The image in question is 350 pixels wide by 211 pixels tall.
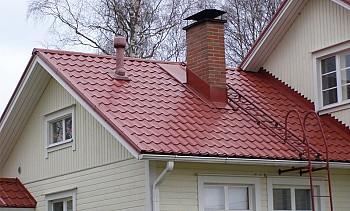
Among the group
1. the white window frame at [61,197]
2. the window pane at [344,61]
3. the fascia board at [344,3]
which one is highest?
the fascia board at [344,3]

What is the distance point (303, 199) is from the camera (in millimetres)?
17828

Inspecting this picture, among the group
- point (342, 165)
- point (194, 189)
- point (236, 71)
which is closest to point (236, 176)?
point (194, 189)

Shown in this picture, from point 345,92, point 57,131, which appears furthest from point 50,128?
point 345,92

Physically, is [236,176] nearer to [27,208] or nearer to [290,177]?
[290,177]

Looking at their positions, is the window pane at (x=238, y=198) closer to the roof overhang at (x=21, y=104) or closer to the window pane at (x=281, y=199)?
the window pane at (x=281, y=199)

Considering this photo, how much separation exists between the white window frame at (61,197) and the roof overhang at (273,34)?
5.49m

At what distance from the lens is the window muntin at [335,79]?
19.2 metres

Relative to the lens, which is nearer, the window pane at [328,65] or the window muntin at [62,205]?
the window muntin at [62,205]

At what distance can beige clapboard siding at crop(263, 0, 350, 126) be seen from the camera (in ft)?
63.7

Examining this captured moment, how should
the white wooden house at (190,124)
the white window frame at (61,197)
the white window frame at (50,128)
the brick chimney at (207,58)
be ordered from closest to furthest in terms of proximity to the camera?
1. the white wooden house at (190,124)
2. the white window frame at (61,197)
3. the white window frame at (50,128)
4. the brick chimney at (207,58)

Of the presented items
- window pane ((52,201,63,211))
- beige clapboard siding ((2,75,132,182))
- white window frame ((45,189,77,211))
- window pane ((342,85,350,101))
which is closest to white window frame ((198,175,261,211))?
beige clapboard siding ((2,75,132,182))

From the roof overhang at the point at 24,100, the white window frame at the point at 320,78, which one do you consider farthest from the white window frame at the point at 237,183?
the roof overhang at the point at 24,100

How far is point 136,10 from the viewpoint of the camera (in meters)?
31.5

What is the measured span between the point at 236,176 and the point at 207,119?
1.44 m
